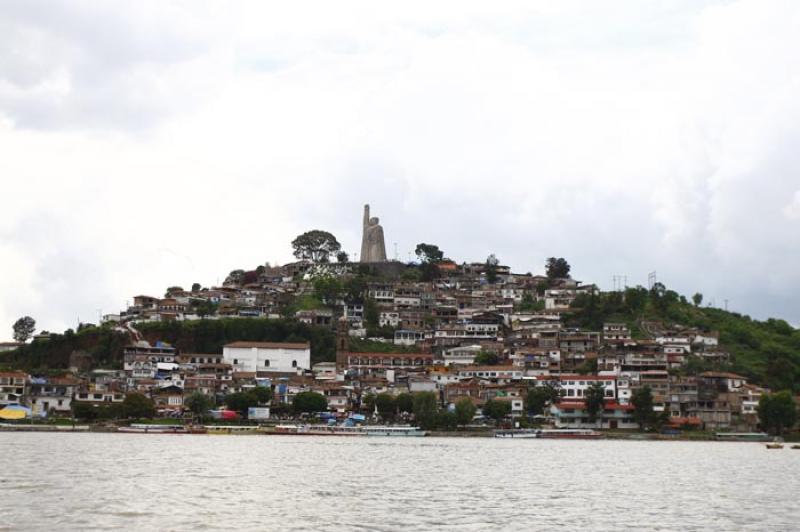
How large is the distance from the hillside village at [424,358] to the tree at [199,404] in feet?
8.72

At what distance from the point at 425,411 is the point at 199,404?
65.4ft

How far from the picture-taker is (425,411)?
306 feet

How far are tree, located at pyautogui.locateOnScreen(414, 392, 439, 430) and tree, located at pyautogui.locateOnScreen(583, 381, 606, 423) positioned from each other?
13305 mm

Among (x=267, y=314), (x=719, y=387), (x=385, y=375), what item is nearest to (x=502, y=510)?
(x=719, y=387)

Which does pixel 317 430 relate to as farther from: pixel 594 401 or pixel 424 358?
pixel 424 358

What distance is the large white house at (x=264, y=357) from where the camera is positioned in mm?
108688

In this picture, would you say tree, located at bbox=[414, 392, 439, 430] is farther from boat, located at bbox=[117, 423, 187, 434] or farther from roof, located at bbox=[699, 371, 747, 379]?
roof, located at bbox=[699, 371, 747, 379]

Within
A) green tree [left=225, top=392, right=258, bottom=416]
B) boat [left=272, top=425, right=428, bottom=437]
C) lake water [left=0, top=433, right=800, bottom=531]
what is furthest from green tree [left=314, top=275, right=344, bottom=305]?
lake water [left=0, top=433, right=800, bottom=531]

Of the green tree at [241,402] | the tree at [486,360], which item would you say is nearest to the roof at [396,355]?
the tree at [486,360]

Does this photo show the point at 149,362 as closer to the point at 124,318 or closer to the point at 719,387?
the point at 124,318

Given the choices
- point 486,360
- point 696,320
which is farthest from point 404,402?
point 696,320

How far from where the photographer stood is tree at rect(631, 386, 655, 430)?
3570 inches

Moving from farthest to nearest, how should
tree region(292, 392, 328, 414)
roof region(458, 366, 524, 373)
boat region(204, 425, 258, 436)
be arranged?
roof region(458, 366, 524, 373) < tree region(292, 392, 328, 414) < boat region(204, 425, 258, 436)

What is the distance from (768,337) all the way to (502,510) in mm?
92969
